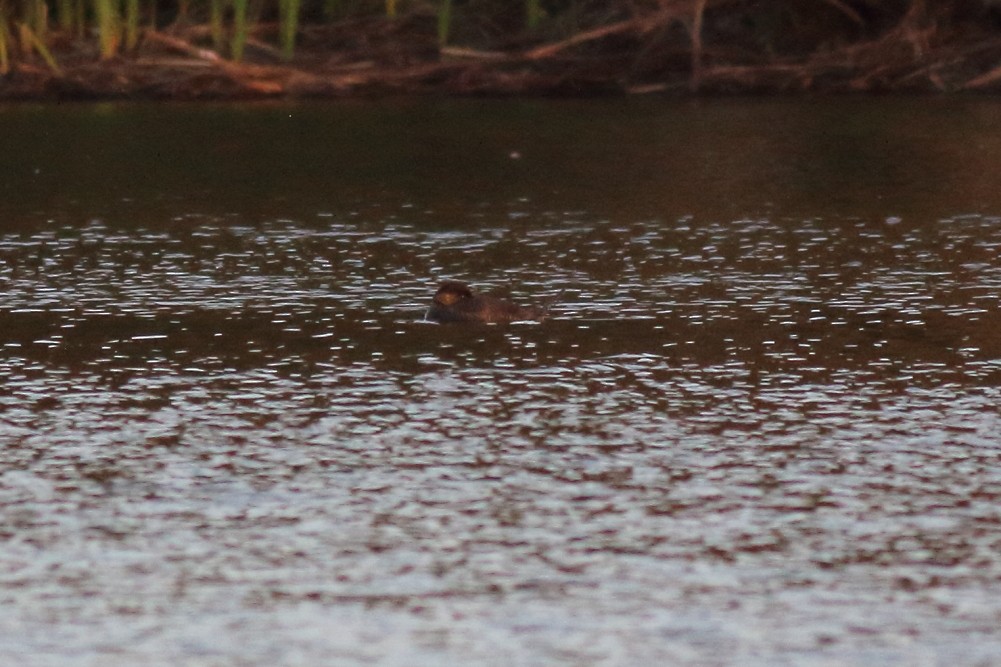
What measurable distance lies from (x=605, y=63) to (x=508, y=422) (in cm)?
1637

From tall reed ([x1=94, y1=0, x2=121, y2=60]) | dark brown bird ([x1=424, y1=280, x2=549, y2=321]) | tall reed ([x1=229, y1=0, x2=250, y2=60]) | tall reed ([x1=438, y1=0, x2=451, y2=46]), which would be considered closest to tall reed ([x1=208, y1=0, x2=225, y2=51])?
tall reed ([x1=229, y1=0, x2=250, y2=60])

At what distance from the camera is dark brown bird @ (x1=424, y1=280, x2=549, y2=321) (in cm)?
933

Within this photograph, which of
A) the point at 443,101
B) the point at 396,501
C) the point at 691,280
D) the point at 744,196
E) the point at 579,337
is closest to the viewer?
the point at 396,501

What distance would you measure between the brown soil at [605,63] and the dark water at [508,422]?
7.50 metres

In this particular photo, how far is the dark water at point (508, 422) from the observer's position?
5.32 m

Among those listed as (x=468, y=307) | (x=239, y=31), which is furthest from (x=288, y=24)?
(x=468, y=307)

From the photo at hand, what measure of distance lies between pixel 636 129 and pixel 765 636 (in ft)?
44.6

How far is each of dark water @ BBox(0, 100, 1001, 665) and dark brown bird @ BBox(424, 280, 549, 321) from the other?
10cm

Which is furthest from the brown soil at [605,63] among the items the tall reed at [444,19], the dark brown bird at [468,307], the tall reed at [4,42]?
the dark brown bird at [468,307]

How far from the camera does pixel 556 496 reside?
6.48 metres

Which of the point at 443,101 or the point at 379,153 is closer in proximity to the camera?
the point at 379,153

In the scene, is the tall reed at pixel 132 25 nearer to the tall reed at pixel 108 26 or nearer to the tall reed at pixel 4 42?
the tall reed at pixel 108 26

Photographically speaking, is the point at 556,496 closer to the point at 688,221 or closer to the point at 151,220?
the point at 688,221

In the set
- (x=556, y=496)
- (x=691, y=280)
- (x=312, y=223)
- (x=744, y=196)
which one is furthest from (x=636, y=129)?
(x=556, y=496)
